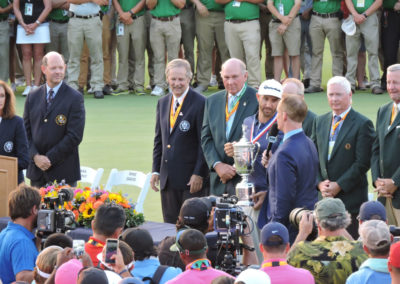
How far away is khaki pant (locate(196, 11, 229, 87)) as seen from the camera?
1919 cm

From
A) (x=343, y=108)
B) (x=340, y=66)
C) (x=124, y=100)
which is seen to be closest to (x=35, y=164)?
(x=343, y=108)

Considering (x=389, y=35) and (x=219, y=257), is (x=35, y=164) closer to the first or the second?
(x=219, y=257)

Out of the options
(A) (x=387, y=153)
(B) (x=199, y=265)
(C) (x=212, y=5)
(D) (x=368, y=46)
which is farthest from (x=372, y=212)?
(C) (x=212, y=5)

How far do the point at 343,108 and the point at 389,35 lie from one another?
9808 mm

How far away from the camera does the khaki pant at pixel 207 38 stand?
19.2m

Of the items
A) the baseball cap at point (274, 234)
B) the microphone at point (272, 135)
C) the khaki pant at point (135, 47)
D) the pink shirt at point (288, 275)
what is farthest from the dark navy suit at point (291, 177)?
the khaki pant at point (135, 47)

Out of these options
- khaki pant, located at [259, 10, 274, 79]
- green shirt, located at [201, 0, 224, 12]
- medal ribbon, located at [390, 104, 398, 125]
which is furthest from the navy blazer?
khaki pant, located at [259, 10, 274, 79]

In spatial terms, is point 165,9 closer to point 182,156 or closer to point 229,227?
point 182,156

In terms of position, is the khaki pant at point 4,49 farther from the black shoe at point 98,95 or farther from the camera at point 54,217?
the camera at point 54,217

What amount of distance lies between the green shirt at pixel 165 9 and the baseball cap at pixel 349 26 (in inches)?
132

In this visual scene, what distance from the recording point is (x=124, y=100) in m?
18.9

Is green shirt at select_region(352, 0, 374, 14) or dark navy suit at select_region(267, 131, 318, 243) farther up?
green shirt at select_region(352, 0, 374, 14)

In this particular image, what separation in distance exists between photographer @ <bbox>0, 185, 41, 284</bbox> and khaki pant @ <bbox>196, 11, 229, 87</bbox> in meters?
11.9

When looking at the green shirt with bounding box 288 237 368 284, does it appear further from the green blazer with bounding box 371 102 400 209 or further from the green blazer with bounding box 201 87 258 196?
the green blazer with bounding box 201 87 258 196
